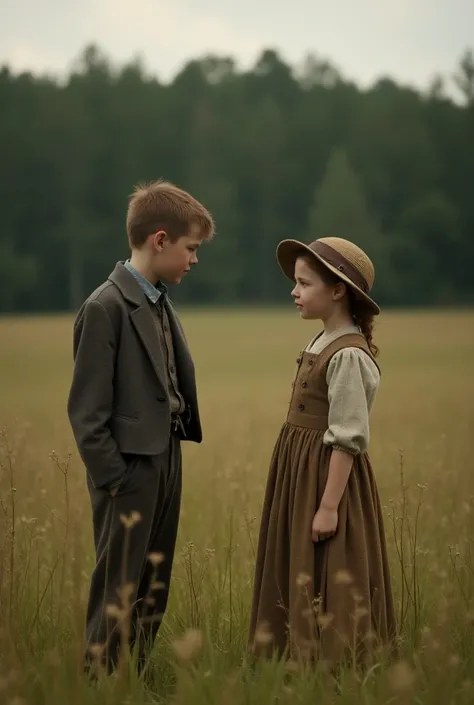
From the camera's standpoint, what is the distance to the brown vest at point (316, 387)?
3.72m

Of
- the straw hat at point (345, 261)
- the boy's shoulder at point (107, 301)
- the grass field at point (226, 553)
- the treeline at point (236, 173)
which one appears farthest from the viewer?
the treeline at point (236, 173)

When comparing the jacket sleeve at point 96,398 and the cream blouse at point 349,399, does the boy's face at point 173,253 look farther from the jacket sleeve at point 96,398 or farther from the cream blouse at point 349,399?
the cream blouse at point 349,399

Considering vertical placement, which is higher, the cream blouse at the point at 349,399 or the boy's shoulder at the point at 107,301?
the boy's shoulder at the point at 107,301

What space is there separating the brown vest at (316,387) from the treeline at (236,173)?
53789 mm

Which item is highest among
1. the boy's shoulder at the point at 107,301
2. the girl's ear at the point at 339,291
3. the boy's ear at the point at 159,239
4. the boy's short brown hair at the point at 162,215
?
the boy's short brown hair at the point at 162,215

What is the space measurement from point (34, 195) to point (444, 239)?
84.2ft

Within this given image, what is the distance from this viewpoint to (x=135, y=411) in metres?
3.64

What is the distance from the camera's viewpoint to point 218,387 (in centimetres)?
1684

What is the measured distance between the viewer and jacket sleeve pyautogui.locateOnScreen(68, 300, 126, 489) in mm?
3535

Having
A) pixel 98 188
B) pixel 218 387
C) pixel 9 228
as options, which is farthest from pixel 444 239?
pixel 218 387

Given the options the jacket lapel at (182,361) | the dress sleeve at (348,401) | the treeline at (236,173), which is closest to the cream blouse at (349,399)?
the dress sleeve at (348,401)

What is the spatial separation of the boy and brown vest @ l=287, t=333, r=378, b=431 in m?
0.45

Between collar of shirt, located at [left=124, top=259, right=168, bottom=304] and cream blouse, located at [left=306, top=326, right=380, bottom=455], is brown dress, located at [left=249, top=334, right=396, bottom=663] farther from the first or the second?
collar of shirt, located at [left=124, top=259, right=168, bottom=304]

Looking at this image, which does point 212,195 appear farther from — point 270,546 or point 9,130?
point 270,546
